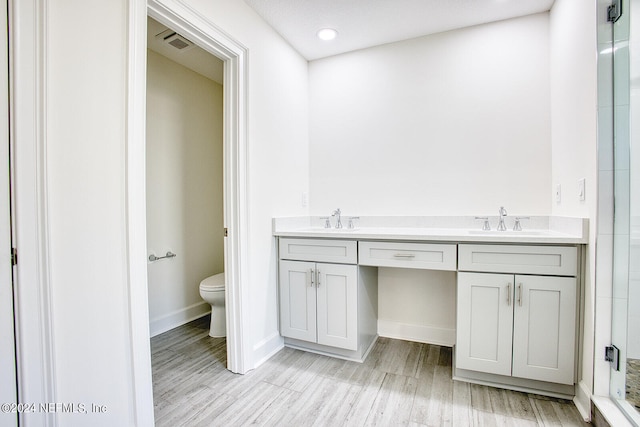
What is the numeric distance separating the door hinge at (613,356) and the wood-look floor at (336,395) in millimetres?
325

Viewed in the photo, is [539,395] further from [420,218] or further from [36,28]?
[36,28]

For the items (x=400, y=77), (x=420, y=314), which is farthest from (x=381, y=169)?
(x=420, y=314)

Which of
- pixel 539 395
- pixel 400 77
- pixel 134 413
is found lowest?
pixel 539 395

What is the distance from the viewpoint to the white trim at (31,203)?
37.2 inches

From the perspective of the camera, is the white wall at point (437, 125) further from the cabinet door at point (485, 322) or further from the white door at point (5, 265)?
the white door at point (5, 265)

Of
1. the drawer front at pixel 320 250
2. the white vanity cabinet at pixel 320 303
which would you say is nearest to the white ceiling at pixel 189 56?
the drawer front at pixel 320 250

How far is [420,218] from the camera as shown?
7.70 feet

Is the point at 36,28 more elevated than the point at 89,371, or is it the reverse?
the point at 36,28

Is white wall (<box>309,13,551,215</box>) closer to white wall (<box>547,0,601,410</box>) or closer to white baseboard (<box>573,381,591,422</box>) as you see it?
white wall (<box>547,0,601,410</box>)

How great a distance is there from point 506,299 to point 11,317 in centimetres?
213

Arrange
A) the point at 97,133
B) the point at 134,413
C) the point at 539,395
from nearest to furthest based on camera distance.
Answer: the point at 97,133, the point at 134,413, the point at 539,395

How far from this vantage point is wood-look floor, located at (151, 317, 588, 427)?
4.79 ft

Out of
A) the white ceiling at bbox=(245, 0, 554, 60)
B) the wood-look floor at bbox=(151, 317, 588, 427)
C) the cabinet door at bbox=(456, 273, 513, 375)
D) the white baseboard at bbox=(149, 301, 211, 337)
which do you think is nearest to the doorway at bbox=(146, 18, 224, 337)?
the white baseboard at bbox=(149, 301, 211, 337)

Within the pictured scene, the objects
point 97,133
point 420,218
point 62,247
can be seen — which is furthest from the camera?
point 420,218
